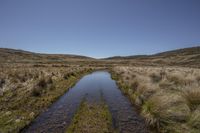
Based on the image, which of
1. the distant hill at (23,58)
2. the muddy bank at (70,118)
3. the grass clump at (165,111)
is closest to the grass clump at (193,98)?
the grass clump at (165,111)

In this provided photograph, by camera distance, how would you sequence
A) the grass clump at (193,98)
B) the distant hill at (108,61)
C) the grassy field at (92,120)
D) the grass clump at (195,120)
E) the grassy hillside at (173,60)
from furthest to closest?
the distant hill at (108,61) → the grassy hillside at (173,60) → the grass clump at (193,98) → the grassy field at (92,120) → the grass clump at (195,120)

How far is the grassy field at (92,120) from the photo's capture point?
6358 mm

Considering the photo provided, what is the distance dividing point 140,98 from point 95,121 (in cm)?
359

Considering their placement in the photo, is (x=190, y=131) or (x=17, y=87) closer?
(x=190, y=131)

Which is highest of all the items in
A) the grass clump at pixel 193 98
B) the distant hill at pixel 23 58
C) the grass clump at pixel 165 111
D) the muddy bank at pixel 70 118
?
the distant hill at pixel 23 58

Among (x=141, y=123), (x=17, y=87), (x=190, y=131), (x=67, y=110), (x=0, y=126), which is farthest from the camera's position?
(x=17, y=87)

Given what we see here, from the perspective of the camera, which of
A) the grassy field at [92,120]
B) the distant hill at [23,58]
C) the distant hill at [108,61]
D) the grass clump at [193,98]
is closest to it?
the grassy field at [92,120]

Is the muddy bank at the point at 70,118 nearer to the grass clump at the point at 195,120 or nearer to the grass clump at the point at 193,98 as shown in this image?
the grass clump at the point at 195,120

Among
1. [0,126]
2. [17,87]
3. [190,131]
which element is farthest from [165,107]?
[17,87]

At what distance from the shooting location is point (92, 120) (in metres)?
7.26

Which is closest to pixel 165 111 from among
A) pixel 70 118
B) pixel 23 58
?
pixel 70 118

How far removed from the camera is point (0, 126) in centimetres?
658

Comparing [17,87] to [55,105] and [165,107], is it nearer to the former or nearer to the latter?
[55,105]

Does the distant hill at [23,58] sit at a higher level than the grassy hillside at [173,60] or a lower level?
higher
